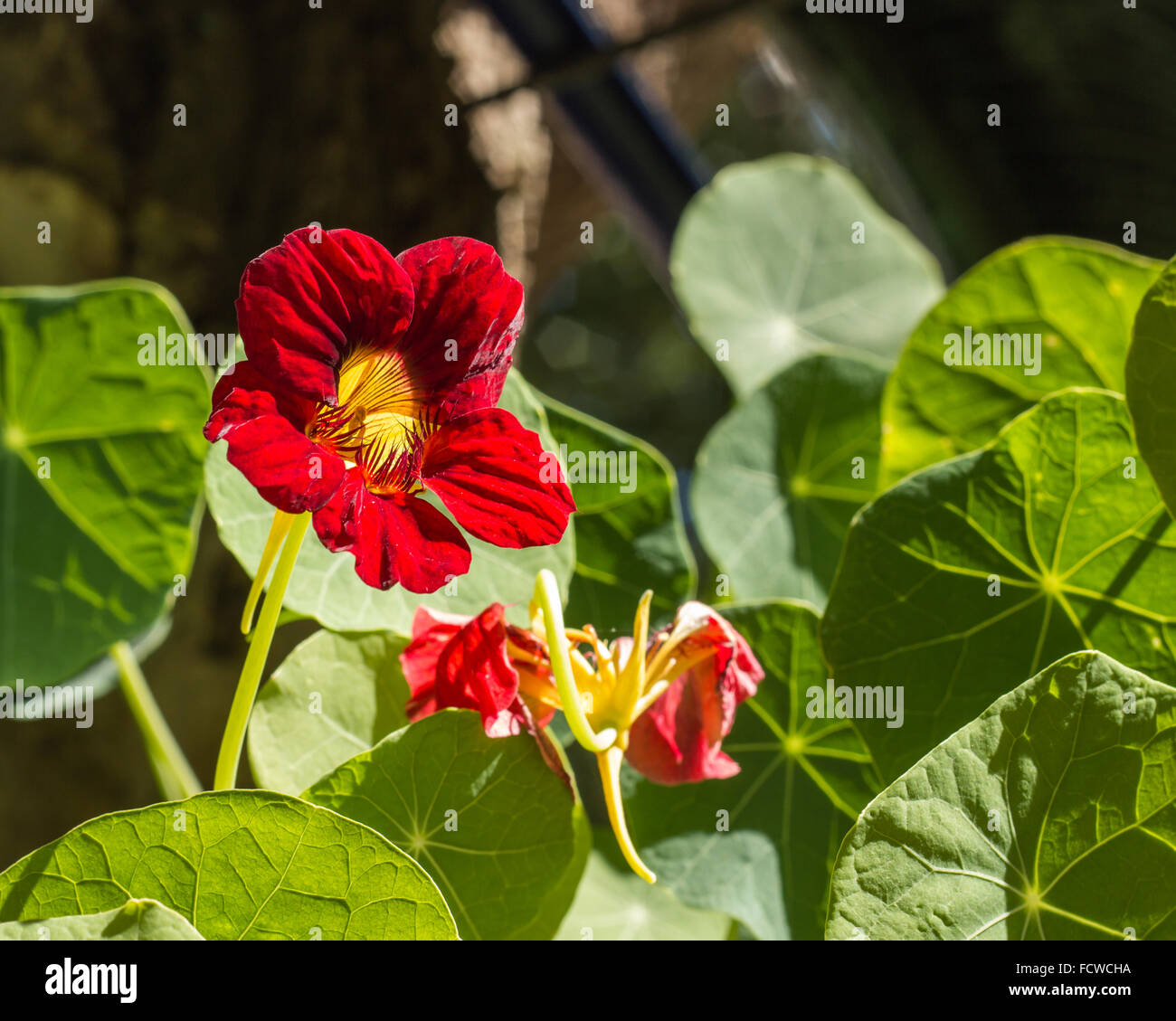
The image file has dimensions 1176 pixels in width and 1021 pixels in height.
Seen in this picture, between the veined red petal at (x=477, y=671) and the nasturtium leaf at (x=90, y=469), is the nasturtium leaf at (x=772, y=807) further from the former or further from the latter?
the nasturtium leaf at (x=90, y=469)

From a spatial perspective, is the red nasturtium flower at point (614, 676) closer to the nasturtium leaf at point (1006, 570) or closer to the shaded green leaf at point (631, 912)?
the nasturtium leaf at point (1006, 570)

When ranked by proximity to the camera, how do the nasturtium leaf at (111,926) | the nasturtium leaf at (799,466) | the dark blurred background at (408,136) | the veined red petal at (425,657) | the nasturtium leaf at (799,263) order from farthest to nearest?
1. the dark blurred background at (408,136)
2. the nasturtium leaf at (799,263)
3. the nasturtium leaf at (799,466)
4. the veined red petal at (425,657)
5. the nasturtium leaf at (111,926)

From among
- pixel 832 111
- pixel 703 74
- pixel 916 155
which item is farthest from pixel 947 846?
pixel 703 74

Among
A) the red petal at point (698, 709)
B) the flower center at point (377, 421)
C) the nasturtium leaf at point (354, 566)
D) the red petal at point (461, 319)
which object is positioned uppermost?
the red petal at point (461, 319)

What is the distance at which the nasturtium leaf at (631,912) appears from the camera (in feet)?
1.69

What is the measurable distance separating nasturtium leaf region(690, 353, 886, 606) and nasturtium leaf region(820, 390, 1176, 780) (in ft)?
0.62

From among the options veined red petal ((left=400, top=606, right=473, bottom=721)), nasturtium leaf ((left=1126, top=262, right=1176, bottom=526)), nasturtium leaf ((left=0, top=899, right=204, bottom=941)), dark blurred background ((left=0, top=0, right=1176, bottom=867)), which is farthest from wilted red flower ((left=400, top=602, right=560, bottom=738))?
dark blurred background ((left=0, top=0, right=1176, bottom=867))

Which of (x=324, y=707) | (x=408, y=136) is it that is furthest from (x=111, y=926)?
(x=408, y=136)

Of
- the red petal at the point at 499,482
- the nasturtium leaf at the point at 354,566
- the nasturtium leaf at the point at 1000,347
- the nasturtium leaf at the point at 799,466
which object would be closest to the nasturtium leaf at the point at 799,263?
the nasturtium leaf at the point at 799,466

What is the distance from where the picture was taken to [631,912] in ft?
1.77

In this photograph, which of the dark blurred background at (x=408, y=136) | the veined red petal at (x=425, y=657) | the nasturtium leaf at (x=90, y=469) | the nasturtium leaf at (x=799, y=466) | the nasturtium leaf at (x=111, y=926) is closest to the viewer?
the nasturtium leaf at (x=111, y=926)

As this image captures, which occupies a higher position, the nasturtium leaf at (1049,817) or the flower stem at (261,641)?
the flower stem at (261,641)

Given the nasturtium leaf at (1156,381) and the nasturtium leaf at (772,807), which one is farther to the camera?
the nasturtium leaf at (772,807)

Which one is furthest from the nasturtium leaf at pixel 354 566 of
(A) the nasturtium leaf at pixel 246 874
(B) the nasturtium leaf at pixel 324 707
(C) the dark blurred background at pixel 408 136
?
(C) the dark blurred background at pixel 408 136
